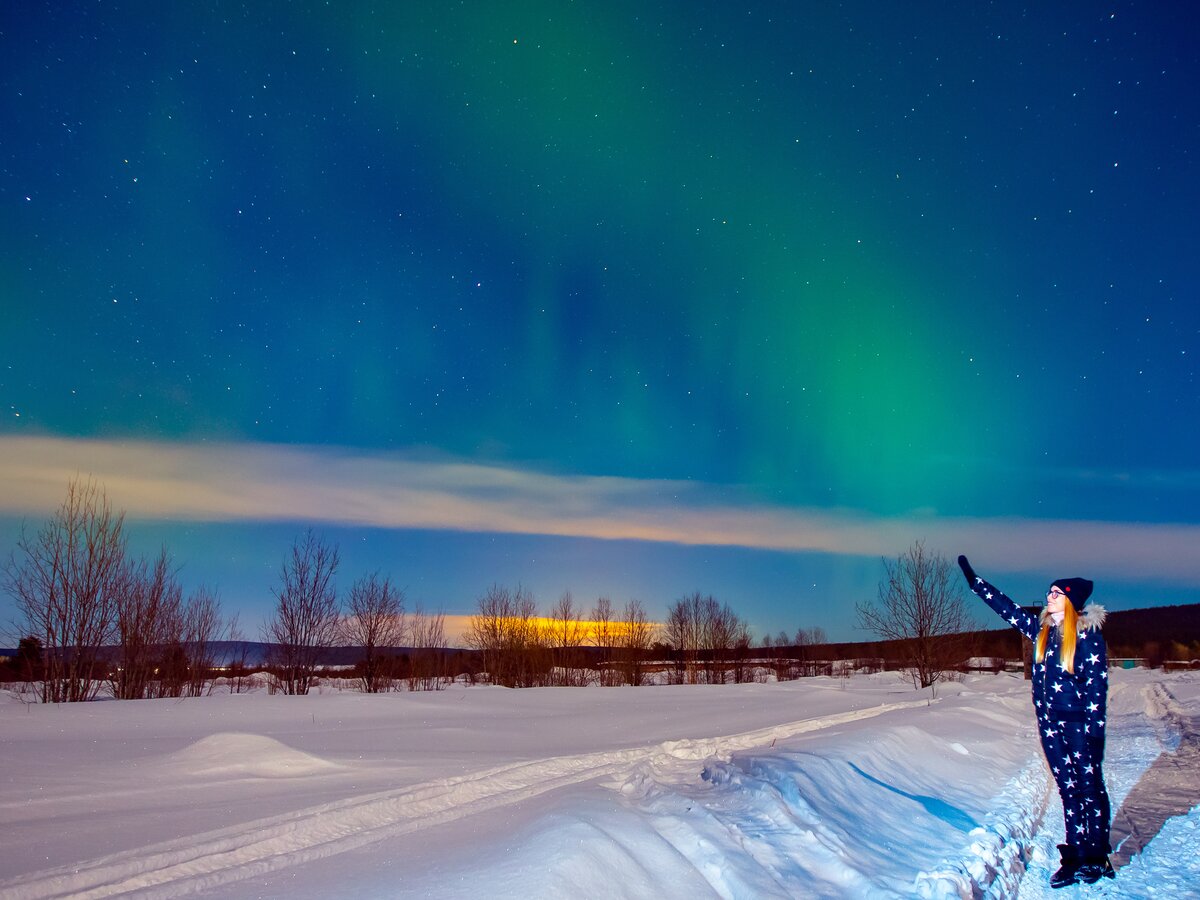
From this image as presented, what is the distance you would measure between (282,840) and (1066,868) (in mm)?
5264

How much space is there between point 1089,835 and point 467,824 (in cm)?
427

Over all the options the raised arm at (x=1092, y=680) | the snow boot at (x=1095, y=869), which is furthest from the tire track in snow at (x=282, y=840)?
the raised arm at (x=1092, y=680)

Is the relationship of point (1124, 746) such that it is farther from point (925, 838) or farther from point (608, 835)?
point (608, 835)

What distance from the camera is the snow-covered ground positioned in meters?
4.38

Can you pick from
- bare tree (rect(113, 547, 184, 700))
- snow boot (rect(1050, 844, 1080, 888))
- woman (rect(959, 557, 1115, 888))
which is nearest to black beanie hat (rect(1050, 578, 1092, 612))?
woman (rect(959, 557, 1115, 888))

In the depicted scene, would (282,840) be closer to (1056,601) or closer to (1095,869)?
(1095,869)

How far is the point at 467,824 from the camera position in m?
5.52

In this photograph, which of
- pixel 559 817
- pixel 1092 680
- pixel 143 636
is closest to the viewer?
pixel 559 817

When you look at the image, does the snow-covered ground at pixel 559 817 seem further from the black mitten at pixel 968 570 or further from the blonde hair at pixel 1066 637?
the black mitten at pixel 968 570

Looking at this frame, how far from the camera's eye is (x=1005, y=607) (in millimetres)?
6176

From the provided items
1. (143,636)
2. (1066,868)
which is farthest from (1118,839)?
(143,636)

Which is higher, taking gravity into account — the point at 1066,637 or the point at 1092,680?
the point at 1066,637

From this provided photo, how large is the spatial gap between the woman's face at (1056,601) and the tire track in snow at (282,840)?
448cm

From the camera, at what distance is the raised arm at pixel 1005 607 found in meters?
6.03
